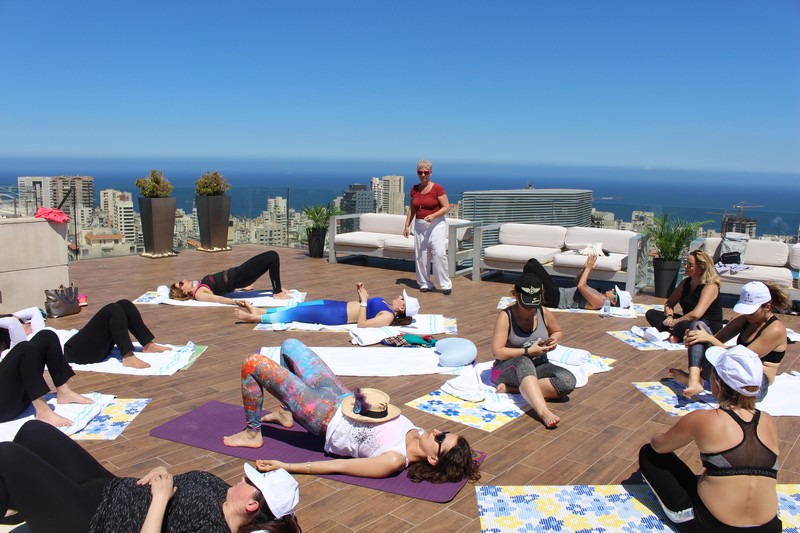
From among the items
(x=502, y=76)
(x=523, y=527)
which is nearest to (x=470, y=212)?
(x=523, y=527)

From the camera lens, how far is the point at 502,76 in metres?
70.4

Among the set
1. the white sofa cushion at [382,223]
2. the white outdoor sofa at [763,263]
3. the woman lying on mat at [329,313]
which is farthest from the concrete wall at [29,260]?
the white outdoor sofa at [763,263]

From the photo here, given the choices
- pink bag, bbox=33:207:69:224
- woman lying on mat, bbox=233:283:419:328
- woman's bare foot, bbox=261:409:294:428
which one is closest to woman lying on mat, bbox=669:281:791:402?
woman lying on mat, bbox=233:283:419:328

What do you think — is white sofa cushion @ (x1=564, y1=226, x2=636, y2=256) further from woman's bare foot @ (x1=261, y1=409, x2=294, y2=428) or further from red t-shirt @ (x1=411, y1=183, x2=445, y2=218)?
woman's bare foot @ (x1=261, y1=409, x2=294, y2=428)

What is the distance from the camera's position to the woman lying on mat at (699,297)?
5094 millimetres

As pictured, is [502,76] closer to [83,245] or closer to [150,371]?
[83,245]

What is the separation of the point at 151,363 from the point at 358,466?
2530mm

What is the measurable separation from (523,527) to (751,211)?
25.5ft

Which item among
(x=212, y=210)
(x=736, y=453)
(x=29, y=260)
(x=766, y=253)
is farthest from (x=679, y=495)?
(x=212, y=210)

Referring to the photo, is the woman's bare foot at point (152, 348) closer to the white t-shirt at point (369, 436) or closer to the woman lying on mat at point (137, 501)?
the white t-shirt at point (369, 436)

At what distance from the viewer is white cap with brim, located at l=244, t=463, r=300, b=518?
2064 mm

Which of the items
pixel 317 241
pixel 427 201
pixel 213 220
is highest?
pixel 427 201

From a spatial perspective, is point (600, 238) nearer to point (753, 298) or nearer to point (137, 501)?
point (753, 298)

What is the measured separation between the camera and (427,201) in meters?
8.17
